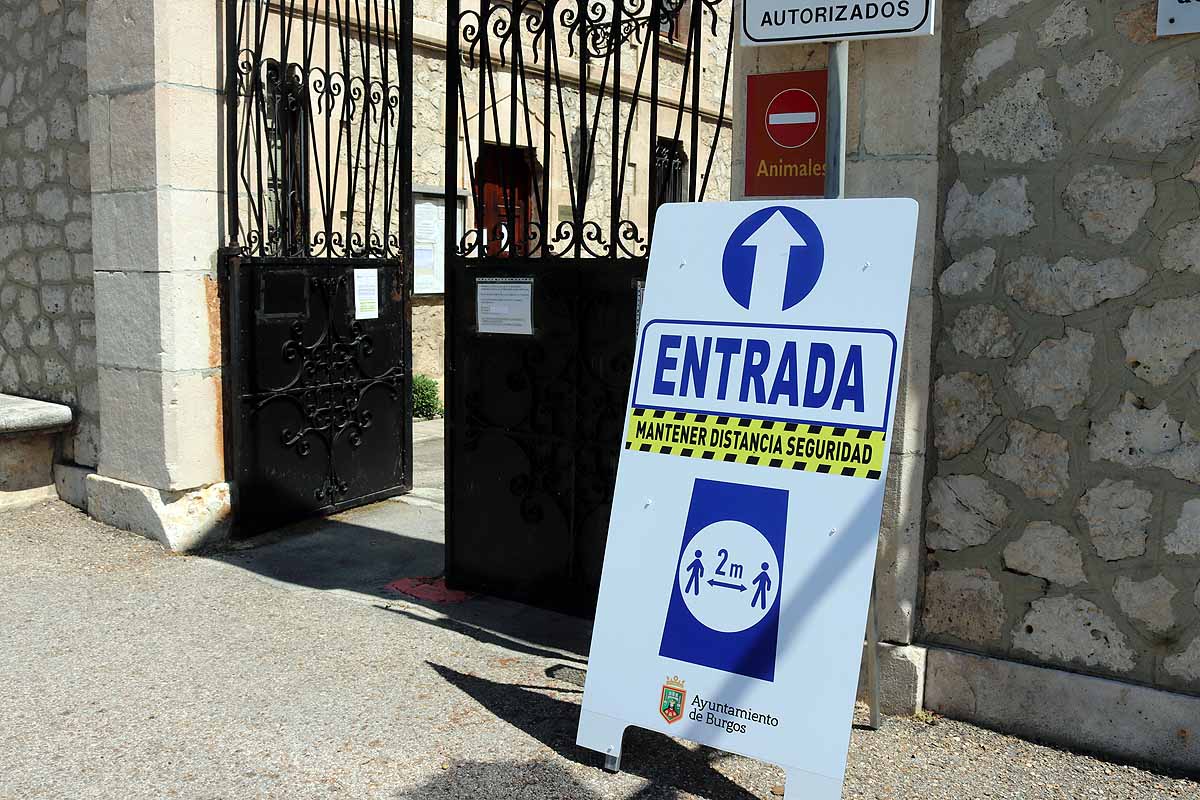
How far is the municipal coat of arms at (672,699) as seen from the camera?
289 centimetres

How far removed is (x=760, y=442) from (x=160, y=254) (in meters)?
3.34


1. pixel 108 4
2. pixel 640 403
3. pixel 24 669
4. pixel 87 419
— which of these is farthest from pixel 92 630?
pixel 108 4

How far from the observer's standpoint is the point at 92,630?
4.11m

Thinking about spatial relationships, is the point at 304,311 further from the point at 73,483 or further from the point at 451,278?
the point at 73,483

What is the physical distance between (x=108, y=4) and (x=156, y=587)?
2718mm

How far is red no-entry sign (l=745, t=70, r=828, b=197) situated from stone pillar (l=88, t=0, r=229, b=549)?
2941 millimetres

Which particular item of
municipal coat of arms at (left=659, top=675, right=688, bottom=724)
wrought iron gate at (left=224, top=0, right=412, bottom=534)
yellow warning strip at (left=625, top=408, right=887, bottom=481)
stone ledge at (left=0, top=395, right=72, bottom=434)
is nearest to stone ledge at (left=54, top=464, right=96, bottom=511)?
stone ledge at (left=0, top=395, right=72, bottom=434)

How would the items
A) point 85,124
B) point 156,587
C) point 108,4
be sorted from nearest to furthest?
point 156,587 → point 108,4 → point 85,124

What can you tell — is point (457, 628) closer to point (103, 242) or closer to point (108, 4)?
point (103, 242)

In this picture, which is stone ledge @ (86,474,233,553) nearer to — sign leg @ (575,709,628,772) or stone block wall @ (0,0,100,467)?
stone block wall @ (0,0,100,467)

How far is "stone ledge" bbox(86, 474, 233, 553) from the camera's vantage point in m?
5.18

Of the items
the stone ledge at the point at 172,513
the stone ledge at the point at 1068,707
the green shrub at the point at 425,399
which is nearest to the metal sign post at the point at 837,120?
the stone ledge at the point at 1068,707

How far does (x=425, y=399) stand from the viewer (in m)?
9.38

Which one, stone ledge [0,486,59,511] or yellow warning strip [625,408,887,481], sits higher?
yellow warning strip [625,408,887,481]
